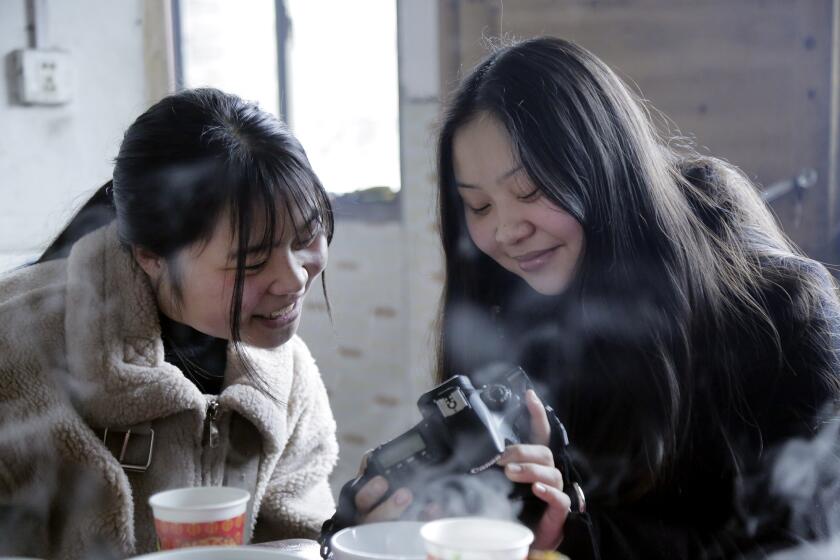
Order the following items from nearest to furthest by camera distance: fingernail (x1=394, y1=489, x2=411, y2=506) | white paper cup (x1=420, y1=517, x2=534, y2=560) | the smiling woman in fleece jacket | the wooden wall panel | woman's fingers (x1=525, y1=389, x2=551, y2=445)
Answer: white paper cup (x1=420, y1=517, x2=534, y2=560) → fingernail (x1=394, y1=489, x2=411, y2=506) → woman's fingers (x1=525, y1=389, x2=551, y2=445) → the smiling woman in fleece jacket → the wooden wall panel

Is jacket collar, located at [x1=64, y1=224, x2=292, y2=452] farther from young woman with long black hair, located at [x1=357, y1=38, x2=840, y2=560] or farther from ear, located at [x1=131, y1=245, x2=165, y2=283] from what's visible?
young woman with long black hair, located at [x1=357, y1=38, x2=840, y2=560]

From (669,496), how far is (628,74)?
2.86ft

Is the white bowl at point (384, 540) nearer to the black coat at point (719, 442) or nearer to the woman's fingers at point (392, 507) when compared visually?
the woman's fingers at point (392, 507)

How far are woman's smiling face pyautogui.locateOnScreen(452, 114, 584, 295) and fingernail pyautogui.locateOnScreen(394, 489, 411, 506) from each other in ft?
1.05

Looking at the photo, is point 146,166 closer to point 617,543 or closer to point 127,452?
point 127,452

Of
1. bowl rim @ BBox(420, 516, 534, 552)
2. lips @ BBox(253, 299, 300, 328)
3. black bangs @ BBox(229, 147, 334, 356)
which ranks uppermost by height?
black bangs @ BBox(229, 147, 334, 356)

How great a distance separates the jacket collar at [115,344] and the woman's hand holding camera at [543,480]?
326mm

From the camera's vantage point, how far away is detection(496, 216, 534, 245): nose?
2.89 feet

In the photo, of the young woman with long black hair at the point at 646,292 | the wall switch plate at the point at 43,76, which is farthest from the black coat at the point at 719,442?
the wall switch plate at the point at 43,76

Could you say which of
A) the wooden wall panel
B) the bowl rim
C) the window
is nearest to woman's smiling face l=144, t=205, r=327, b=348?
the window

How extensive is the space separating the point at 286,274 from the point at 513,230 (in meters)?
0.21

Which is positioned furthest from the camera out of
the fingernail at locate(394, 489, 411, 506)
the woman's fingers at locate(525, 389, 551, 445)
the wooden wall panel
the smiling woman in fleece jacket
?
the wooden wall panel

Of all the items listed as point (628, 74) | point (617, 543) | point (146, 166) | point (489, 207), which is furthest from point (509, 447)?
point (628, 74)

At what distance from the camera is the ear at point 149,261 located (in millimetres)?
864
